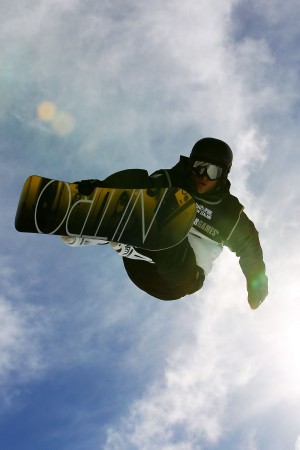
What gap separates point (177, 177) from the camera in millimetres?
6598

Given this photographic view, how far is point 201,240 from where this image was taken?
7059 mm

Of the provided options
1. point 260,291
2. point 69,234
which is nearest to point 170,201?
point 69,234

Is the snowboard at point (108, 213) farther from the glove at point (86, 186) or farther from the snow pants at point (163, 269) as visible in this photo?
the snow pants at point (163, 269)

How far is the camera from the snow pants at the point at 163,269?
6.05m

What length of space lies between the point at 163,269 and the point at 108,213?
1.44 metres

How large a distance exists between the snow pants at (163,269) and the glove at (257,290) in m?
0.87

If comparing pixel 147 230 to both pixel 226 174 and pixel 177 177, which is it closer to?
pixel 177 177

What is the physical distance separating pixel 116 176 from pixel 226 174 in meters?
1.84

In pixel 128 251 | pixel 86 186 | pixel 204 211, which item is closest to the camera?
pixel 86 186

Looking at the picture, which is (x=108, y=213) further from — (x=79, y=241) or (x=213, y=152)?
(x=213, y=152)

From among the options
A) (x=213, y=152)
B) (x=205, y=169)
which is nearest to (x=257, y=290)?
(x=205, y=169)

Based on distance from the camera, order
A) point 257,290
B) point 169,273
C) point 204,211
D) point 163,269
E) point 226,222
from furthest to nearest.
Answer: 1. point 257,290
2. point 226,222
3. point 204,211
4. point 169,273
5. point 163,269

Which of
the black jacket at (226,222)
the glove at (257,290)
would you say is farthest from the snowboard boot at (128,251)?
the glove at (257,290)

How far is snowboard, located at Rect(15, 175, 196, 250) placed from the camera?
17.6 feet
